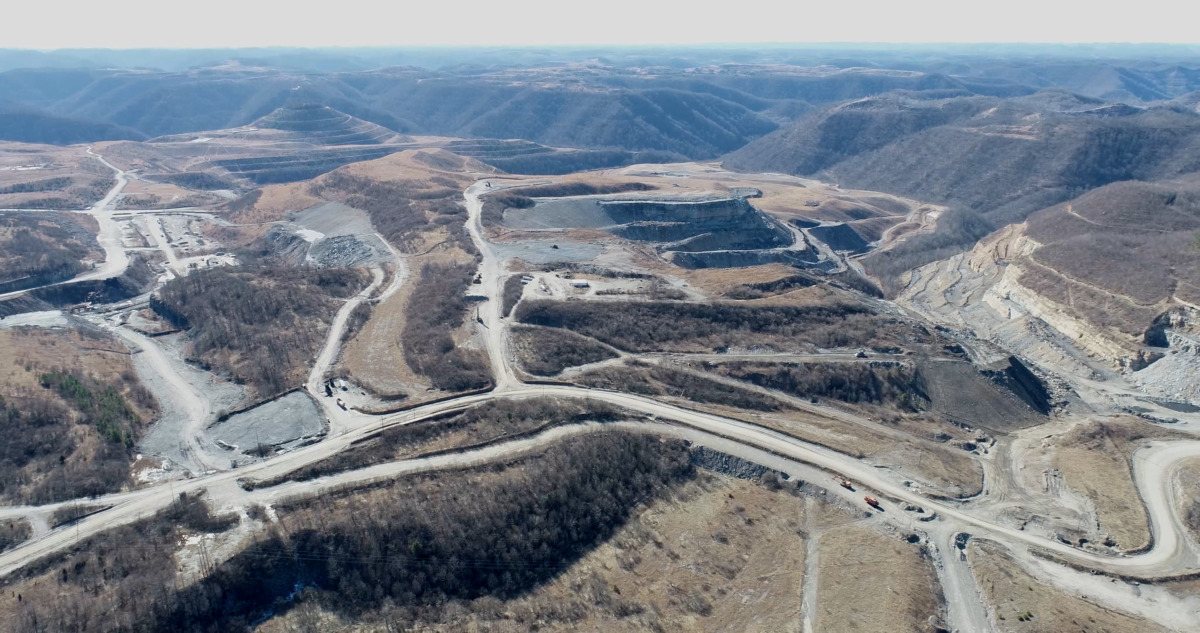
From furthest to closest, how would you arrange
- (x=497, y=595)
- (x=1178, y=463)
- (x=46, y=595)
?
(x=1178, y=463), (x=497, y=595), (x=46, y=595)

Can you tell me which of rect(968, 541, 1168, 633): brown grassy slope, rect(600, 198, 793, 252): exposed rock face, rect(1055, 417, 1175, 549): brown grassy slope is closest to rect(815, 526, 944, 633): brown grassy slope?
rect(968, 541, 1168, 633): brown grassy slope

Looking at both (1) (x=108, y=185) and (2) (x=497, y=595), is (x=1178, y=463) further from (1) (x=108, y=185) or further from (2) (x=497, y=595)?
(1) (x=108, y=185)

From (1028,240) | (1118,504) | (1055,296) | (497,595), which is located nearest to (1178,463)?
(1118,504)

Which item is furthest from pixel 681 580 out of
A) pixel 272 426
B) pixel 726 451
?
pixel 272 426

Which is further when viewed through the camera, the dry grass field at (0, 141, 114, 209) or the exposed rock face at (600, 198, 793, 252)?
the dry grass field at (0, 141, 114, 209)

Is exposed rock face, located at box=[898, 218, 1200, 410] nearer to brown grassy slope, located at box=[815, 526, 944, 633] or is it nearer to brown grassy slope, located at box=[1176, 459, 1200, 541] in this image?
brown grassy slope, located at box=[1176, 459, 1200, 541]

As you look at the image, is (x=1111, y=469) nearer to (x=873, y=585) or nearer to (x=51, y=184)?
(x=873, y=585)

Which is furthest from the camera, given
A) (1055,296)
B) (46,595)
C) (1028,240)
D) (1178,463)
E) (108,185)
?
(108,185)

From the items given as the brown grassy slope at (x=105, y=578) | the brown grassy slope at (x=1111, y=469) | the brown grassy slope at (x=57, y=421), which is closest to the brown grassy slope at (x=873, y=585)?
the brown grassy slope at (x=1111, y=469)
